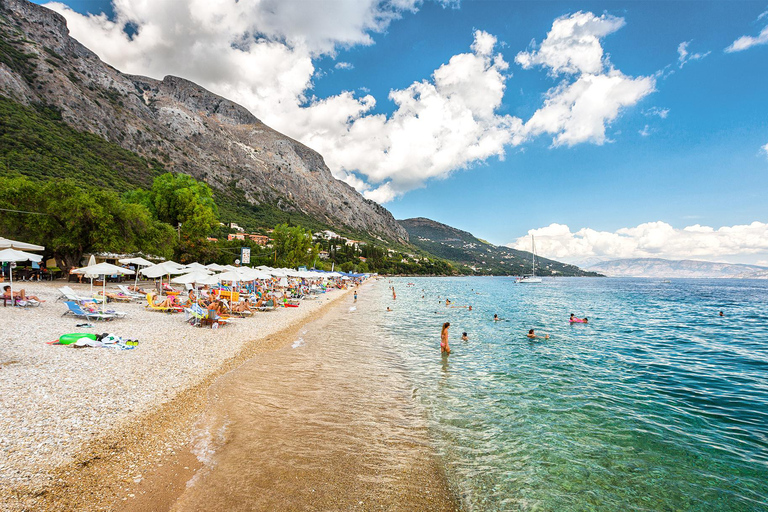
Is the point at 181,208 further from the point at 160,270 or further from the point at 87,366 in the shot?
the point at 87,366

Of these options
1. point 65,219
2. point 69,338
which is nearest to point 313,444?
point 69,338

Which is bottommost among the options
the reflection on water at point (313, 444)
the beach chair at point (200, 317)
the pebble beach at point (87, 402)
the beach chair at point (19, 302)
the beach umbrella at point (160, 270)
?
the reflection on water at point (313, 444)

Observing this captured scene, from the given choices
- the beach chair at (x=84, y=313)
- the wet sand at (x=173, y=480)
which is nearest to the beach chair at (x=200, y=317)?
the beach chair at (x=84, y=313)

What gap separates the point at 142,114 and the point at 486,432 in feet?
558

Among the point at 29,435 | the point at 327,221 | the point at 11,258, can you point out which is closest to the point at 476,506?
the point at 29,435

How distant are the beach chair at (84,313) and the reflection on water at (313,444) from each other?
8.22 m

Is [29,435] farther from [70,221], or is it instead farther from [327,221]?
[327,221]

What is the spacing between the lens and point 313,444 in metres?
6.03

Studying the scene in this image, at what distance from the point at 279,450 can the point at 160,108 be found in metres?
190

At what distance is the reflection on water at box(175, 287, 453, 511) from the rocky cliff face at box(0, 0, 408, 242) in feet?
384

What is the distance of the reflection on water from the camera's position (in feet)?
15.1

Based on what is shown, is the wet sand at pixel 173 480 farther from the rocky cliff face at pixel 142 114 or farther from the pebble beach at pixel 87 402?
the rocky cliff face at pixel 142 114

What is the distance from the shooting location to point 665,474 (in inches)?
226

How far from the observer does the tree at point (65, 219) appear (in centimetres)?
2364
